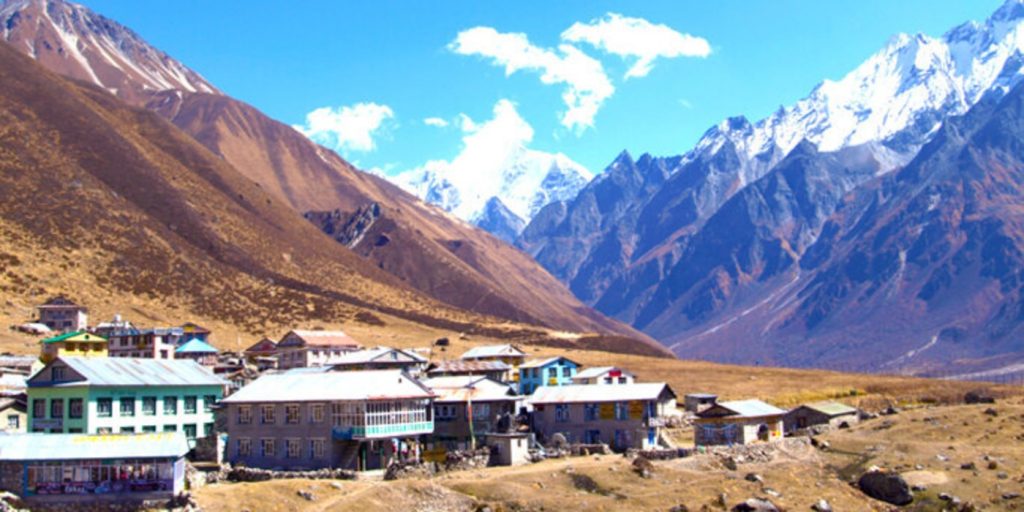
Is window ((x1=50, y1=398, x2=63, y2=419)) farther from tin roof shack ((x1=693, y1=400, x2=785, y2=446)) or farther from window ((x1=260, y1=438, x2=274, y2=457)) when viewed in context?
tin roof shack ((x1=693, y1=400, x2=785, y2=446))

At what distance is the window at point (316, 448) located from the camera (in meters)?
72.1

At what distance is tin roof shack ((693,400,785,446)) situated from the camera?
8544 cm

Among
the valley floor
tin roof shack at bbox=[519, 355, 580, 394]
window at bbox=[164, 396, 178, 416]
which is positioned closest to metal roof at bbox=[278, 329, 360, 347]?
tin roof shack at bbox=[519, 355, 580, 394]

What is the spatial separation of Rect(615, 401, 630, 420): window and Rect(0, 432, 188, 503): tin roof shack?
3677cm

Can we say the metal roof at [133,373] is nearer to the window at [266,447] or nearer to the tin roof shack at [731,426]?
the window at [266,447]

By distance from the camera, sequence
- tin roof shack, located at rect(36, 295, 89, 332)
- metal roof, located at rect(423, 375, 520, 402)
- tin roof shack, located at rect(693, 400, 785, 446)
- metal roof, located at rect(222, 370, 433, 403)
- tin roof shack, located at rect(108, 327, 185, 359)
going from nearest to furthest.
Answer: metal roof, located at rect(222, 370, 433, 403)
tin roof shack, located at rect(693, 400, 785, 446)
metal roof, located at rect(423, 375, 520, 402)
tin roof shack, located at rect(108, 327, 185, 359)
tin roof shack, located at rect(36, 295, 89, 332)

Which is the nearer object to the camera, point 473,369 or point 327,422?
point 327,422

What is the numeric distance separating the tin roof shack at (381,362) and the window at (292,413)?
39538 mm

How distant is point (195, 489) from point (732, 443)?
1623 inches

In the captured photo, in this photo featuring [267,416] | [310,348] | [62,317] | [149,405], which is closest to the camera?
[267,416]

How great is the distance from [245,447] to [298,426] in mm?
4243

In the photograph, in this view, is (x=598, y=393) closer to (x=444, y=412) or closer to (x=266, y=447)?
(x=444, y=412)

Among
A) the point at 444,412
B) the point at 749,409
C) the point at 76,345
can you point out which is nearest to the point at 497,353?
the point at 76,345

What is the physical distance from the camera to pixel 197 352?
127 m
